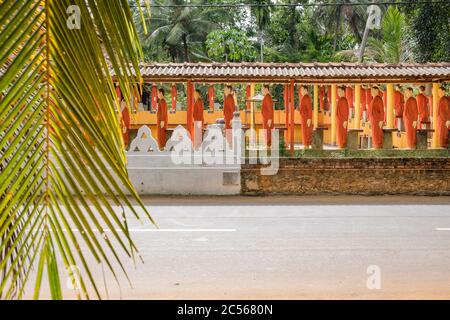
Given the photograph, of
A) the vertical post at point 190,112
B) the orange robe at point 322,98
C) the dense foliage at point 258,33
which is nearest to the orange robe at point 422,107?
the orange robe at point 322,98

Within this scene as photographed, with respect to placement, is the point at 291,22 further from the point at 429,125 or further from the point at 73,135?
the point at 73,135

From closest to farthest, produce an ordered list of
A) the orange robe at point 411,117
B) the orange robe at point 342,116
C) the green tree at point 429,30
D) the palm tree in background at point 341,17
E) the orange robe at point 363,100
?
the orange robe at point 342,116, the orange robe at point 411,117, the green tree at point 429,30, the orange robe at point 363,100, the palm tree in background at point 341,17

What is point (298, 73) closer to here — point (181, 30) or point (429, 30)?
point (429, 30)

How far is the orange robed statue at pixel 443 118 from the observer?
1430cm

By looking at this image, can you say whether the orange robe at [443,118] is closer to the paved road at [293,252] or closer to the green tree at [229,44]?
the paved road at [293,252]

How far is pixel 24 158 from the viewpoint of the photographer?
2.51 ft

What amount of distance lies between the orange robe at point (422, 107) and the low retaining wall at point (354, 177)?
3.05 m

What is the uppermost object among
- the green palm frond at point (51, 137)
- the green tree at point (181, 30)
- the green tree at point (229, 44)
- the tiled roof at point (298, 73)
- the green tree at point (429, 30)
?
the green tree at point (181, 30)

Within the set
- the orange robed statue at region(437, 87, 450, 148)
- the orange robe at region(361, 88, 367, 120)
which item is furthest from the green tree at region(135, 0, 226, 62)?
the orange robed statue at region(437, 87, 450, 148)

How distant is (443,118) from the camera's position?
1445 centimetres

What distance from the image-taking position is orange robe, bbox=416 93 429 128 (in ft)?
49.5

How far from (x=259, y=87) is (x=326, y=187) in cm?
1531

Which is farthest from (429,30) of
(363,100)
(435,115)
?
(435,115)

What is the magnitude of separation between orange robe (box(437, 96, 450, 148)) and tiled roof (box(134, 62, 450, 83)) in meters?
0.70
